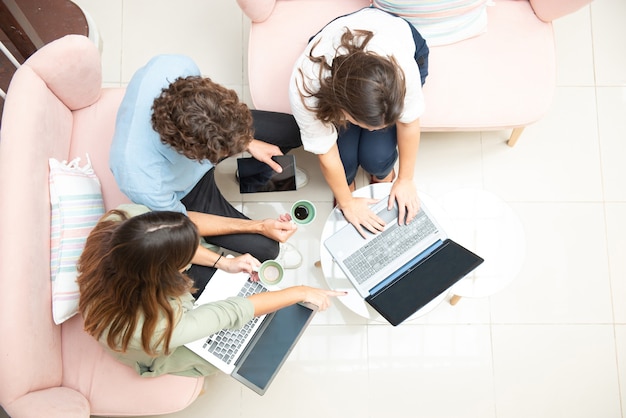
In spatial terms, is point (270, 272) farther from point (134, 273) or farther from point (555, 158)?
point (555, 158)

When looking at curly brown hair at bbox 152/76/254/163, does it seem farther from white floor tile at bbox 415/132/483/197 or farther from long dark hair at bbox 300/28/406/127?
white floor tile at bbox 415/132/483/197

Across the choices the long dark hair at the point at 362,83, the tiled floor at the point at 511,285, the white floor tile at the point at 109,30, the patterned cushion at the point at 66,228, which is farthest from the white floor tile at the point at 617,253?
the white floor tile at the point at 109,30

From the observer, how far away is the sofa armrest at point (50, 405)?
1.40 metres

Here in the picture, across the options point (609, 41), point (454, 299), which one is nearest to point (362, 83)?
point (454, 299)

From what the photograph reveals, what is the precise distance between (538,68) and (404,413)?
4.84 ft

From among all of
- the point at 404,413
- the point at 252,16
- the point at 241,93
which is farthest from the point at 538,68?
the point at 404,413

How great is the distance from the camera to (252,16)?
6.36ft

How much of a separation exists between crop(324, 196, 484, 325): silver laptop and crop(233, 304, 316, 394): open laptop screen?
21 cm

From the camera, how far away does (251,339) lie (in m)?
1.71

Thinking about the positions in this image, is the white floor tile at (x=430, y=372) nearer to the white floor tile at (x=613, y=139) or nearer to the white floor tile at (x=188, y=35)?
the white floor tile at (x=613, y=139)

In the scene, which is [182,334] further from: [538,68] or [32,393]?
[538,68]

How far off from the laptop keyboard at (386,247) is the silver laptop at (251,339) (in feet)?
0.67

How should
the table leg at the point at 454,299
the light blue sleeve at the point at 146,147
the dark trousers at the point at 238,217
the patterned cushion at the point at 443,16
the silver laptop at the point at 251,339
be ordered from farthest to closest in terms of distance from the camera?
1. the table leg at the point at 454,299
2. the dark trousers at the point at 238,217
3. the patterned cushion at the point at 443,16
4. the silver laptop at the point at 251,339
5. the light blue sleeve at the point at 146,147

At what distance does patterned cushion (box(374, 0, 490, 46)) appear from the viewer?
1.76m
